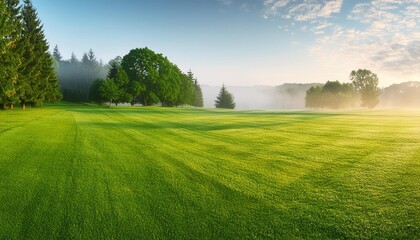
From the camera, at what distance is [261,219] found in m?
5.14

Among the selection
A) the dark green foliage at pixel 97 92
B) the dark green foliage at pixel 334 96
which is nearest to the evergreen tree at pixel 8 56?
the dark green foliage at pixel 97 92

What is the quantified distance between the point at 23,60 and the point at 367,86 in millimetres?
100848

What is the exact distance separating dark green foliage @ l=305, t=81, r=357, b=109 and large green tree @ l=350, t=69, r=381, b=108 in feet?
12.0

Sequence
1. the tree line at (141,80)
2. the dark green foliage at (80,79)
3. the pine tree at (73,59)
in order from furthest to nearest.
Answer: the pine tree at (73,59) < the dark green foliage at (80,79) < the tree line at (141,80)

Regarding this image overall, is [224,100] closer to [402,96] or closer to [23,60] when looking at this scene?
[23,60]

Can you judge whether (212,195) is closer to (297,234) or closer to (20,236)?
(297,234)

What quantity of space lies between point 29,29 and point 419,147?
57742mm

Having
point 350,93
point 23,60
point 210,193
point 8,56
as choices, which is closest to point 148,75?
point 23,60

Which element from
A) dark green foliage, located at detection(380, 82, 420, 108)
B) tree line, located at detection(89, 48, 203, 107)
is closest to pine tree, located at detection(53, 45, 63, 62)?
tree line, located at detection(89, 48, 203, 107)

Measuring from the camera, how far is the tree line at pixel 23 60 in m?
30.9

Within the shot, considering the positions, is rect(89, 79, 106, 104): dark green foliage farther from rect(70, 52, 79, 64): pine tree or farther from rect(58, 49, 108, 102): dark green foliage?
rect(70, 52, 79, 64): pine tree

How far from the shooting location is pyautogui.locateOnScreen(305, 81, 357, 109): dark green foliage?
3779 inches

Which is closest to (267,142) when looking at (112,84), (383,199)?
(383,199)

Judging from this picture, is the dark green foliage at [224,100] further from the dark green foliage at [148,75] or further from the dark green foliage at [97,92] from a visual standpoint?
the dark green foliage at [97,92]
